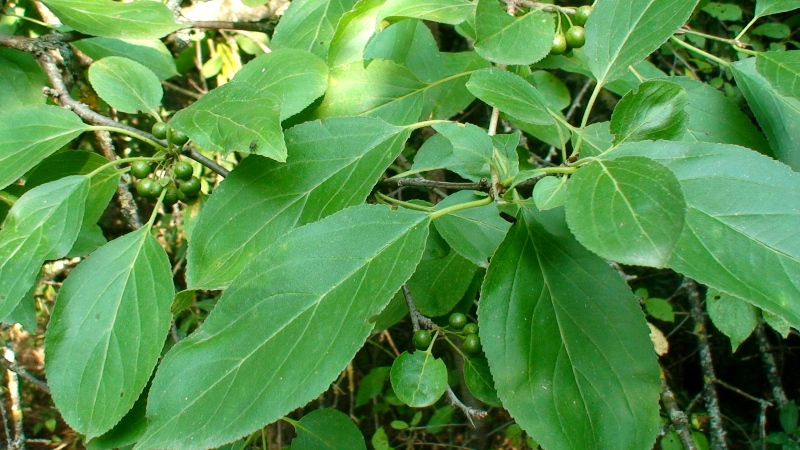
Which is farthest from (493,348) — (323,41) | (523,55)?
(323,41)

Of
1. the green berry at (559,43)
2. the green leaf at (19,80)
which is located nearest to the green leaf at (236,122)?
the green berry at (559,43)

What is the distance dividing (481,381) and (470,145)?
39 centimetres

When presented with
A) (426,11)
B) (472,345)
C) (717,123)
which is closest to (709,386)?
(717,123)

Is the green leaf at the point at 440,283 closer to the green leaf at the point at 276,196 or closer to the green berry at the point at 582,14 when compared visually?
the green leaf at the point at 276,196

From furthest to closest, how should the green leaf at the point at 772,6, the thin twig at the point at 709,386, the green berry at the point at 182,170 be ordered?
the thin twig at the point at 709,386
the green leaf at the point at 772,6
the green berry at the point at 182,170

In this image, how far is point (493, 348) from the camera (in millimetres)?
792

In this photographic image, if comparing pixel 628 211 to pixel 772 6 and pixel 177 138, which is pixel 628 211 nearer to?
pixel 177 138

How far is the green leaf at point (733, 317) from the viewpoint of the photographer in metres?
1.41

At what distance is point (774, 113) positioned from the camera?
3.79 feet

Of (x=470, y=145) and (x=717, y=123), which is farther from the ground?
(x=470, y=145)

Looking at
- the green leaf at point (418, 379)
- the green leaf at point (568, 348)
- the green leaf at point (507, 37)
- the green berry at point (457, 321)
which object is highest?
the green leaf at point (507, 37)

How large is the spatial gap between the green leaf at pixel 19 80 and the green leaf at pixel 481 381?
1148 mm

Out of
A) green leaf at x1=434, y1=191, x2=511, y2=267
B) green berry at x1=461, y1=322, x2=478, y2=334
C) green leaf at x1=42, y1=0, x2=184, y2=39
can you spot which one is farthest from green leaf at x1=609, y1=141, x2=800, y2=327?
green leaf at x1=42, y1=0, x2=184, y2=39

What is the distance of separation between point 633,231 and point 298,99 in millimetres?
644
